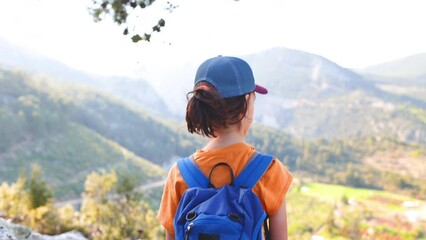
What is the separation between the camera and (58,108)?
4997cm

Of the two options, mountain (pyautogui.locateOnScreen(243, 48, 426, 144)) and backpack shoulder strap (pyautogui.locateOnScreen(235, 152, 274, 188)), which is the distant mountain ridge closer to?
mountain (pyautogui.locateOnScreen(243, 48, 426, 144))

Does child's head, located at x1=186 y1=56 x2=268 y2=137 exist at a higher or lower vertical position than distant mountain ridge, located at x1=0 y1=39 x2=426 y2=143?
higher

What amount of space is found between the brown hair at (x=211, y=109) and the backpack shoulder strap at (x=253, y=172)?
0.56ft

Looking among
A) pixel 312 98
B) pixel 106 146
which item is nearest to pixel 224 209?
pixel 106 146

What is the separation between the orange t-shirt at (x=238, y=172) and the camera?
1.48 metres

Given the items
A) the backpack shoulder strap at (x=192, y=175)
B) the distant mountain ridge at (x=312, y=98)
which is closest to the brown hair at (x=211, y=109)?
the backpack shoulder strap at (x=192, y=175)

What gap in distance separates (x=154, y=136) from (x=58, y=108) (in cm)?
2408

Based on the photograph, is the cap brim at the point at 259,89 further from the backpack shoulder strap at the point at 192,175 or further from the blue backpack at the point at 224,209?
the backpack shoulder strap at the point at 192,175

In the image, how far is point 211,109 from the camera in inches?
59.2

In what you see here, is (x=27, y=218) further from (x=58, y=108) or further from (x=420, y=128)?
(x=420, y=128)

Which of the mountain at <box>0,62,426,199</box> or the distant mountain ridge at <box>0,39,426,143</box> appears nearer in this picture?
the mountain at <box>0,62,426,199</box>

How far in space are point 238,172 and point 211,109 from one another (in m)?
0.25

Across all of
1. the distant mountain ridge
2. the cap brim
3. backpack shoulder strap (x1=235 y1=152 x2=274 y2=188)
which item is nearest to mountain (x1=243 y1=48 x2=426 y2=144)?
the distant mountain ridge

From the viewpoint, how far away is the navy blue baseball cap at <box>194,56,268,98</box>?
1505 mm
